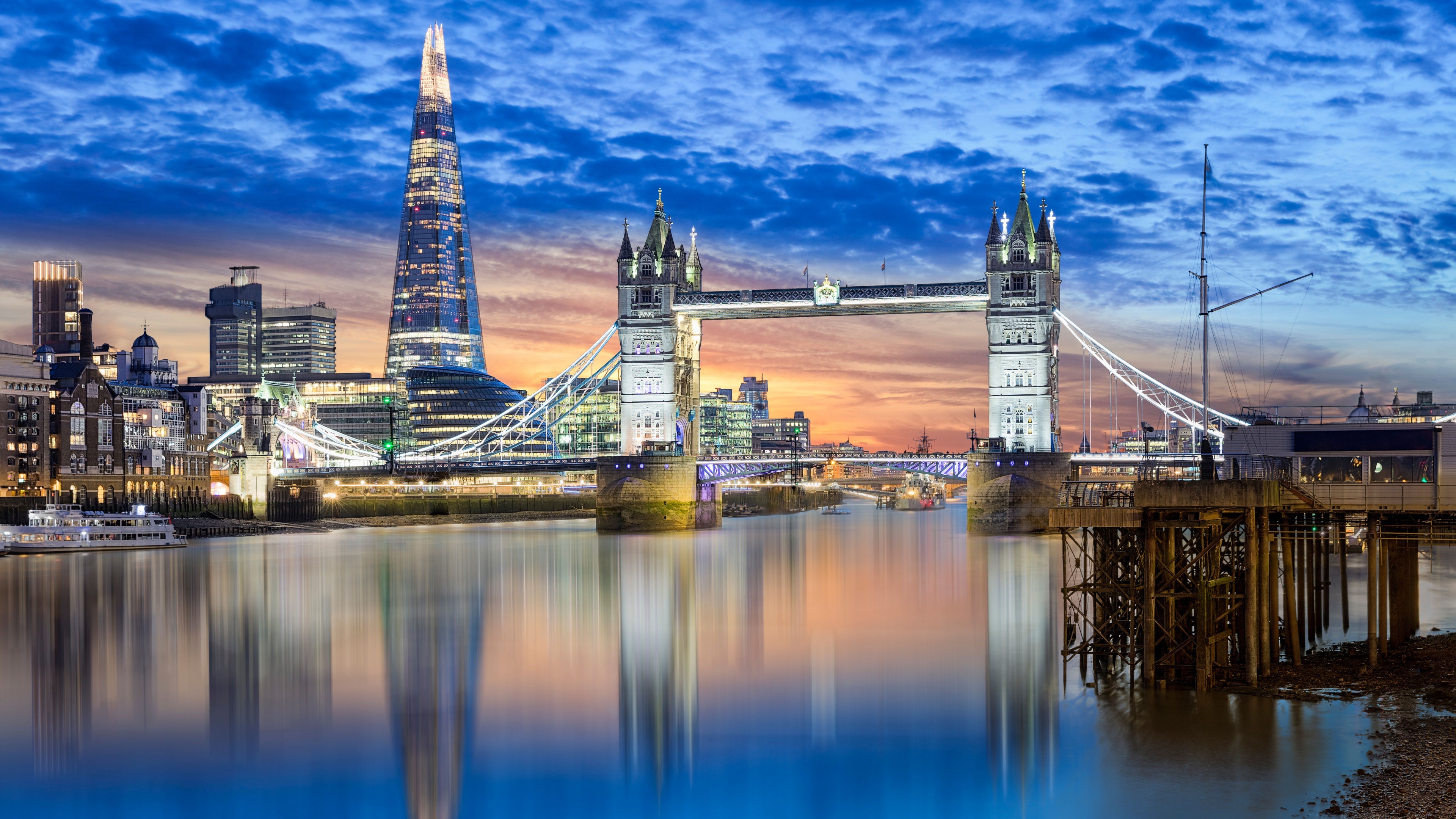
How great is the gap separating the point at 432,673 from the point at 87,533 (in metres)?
53.3

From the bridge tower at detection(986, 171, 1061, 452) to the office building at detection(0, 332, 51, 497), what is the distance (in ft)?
203

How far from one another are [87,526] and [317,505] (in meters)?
33.0

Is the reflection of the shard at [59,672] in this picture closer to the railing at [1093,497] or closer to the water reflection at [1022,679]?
the water reflection at [1022,679]

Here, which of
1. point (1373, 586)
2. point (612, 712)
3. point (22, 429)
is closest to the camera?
point (1373, 586)

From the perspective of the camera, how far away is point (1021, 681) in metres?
28.3

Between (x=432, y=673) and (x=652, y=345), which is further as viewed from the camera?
(x=652, y=345)

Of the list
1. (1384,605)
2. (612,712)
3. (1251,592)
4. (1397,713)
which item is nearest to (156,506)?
(612,712)

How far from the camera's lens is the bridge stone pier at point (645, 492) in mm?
85125

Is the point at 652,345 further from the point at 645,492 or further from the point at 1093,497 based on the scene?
the point at 1093,497

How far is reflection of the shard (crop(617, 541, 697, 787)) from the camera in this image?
22.8 m

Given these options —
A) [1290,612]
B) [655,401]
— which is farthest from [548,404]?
[1290,612]

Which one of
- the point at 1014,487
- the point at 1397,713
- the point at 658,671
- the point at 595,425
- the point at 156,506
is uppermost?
the point at 595,425

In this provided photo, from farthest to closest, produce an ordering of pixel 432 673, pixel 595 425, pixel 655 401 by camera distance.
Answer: pixel 595 425
pixel 655 401
pixel 432 673

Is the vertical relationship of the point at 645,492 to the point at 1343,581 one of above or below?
above
